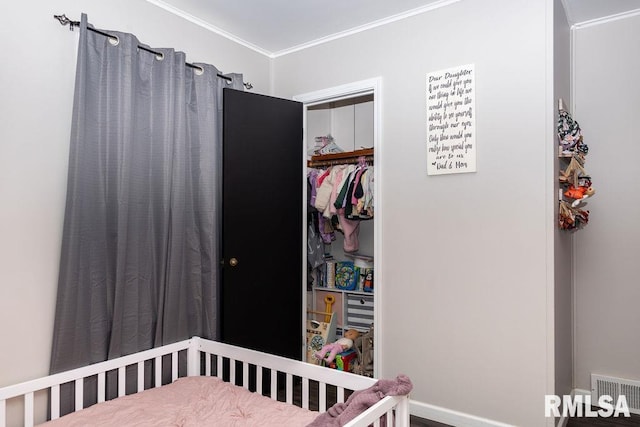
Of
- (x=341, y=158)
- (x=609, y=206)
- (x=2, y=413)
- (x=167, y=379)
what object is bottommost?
(x=167, y=379)

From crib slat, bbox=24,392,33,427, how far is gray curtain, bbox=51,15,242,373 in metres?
0.16

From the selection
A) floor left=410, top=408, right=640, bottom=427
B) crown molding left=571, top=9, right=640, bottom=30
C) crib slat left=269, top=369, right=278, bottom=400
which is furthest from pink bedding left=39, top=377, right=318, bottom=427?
crown molding left=571, top=9, right=640, bottom=30

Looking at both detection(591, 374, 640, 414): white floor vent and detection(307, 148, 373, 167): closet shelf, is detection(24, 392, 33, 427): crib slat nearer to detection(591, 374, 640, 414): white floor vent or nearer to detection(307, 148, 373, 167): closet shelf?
detection(307, 148, 373, 167): closet shelf

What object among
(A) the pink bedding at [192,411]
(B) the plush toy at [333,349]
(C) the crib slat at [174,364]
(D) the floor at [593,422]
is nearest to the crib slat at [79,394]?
(A) the pink bedding at [192,411]

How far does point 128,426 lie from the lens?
1803 millimetres

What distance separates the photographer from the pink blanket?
63.5 inches

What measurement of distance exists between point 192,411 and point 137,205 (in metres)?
1.09

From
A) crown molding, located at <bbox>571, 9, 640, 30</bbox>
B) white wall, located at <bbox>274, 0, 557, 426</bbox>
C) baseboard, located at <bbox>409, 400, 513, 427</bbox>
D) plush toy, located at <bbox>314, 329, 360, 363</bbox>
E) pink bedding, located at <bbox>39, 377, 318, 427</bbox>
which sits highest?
crown molding, located at <bbox>571, 9, 640, 30</bbox>

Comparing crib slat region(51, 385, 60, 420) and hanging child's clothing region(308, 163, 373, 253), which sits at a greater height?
hanging child's clothing region(308, 163, 373, 253)

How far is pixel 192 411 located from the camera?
195 cm

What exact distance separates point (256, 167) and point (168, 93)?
27.3 inches

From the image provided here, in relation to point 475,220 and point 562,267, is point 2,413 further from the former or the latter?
point 562,267

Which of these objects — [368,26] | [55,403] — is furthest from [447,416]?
[368,26]

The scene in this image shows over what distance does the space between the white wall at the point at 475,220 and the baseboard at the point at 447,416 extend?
0.8 inches
